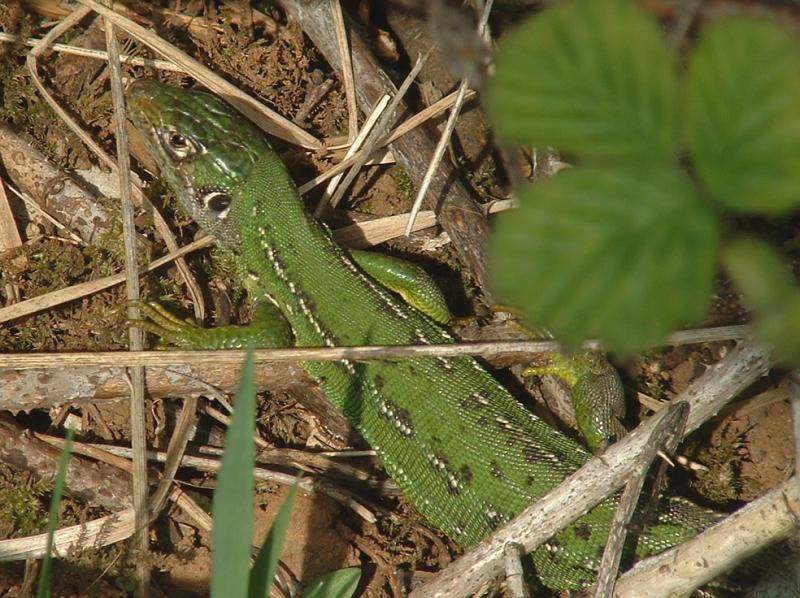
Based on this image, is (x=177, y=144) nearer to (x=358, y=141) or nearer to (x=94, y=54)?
(x=94, y=54)

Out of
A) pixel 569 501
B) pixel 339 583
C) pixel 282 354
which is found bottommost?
pixel 339 583

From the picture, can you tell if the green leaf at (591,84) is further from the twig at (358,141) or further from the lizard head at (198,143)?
the lizard head at (198,143)

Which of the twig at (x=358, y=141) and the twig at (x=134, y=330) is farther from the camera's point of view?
the twig at (x=358, y=141)

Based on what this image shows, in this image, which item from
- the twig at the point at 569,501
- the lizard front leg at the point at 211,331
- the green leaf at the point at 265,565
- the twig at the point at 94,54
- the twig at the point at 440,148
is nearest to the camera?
the green leaf at the point at 265,565

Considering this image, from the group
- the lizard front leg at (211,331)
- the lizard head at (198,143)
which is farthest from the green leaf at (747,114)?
the lizard head at (198,143)

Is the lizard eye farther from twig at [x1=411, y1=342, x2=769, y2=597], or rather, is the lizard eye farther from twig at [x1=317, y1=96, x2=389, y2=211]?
twig at [x1=411, y1=342, x2=769, y2=597]

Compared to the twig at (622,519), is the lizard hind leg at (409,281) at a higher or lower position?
higher

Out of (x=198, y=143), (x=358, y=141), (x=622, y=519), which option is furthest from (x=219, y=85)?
(x=622, y=519)
